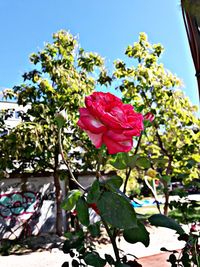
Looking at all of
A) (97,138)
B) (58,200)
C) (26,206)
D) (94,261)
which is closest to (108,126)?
(97,138)

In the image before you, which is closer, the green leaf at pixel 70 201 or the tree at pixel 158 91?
the green leaf at pixel 70 201

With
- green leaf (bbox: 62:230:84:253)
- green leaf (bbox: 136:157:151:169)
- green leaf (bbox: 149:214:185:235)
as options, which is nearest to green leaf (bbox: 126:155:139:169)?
Answer: green leaf (bbox: 136:157:151:169)

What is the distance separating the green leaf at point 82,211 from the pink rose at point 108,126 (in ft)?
0.34

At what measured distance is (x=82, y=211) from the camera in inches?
19.1

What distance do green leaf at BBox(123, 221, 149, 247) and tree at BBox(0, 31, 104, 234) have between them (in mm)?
4623

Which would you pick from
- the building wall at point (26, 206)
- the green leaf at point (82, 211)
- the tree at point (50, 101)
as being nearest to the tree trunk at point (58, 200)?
the tree at point (50, 101)

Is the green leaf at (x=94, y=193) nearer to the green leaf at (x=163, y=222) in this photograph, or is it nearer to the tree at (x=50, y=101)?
the green leaf at (x=163, y=222)

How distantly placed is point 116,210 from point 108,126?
0.47 ft

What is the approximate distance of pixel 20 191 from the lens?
6.14 meters

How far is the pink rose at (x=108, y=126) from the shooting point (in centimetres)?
49

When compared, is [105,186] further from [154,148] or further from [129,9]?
[154,148]

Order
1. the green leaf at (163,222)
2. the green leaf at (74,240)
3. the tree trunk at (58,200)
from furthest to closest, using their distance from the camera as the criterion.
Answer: the tree trunk at (58,200), the green leaf at (74,240), the green leaf at (163,222)

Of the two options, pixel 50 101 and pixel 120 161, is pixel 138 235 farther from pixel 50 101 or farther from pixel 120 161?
pixel 50 101

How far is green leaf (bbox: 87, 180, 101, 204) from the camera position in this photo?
0.46 m
